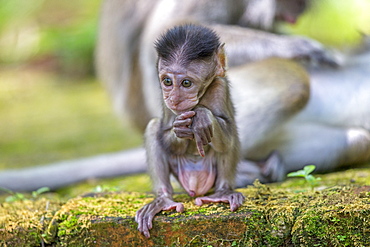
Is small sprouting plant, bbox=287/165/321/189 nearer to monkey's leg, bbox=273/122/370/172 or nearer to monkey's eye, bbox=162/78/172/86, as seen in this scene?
monkey's eye, bbox=162/78/172/86

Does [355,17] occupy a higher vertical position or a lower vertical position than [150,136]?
higher

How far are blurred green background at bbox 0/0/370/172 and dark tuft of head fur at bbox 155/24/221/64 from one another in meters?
3.31

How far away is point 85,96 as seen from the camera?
34.1 feet

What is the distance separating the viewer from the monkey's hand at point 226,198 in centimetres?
275

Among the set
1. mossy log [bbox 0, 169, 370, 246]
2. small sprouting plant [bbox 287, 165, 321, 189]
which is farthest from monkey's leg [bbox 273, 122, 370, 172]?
mossy log [bbox 0, 169, 370, 246]

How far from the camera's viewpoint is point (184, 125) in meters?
2.58

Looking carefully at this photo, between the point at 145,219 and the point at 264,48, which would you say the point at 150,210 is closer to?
the point at 145,219

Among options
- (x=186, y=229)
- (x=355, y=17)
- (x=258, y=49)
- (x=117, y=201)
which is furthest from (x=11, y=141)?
(x=355, y=17)

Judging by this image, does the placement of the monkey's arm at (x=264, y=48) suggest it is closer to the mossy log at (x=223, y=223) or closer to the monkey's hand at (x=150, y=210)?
the mossy log at (x=223, y=223)

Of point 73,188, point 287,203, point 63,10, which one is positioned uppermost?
point 63,10

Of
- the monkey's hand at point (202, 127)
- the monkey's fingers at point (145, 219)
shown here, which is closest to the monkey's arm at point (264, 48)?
the monkey's hand at point (202, 127)

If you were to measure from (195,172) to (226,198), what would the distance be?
27 cm

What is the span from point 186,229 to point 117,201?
0.63m

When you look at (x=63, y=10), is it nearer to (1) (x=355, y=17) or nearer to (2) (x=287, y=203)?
(1) (x=355, y=17)
